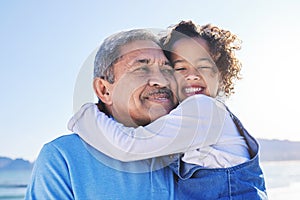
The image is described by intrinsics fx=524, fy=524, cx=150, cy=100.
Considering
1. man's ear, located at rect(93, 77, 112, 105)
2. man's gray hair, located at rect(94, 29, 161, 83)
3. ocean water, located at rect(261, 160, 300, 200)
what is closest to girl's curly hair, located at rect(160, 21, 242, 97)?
man's gray hair, located at rect(94, 29, 161, 83)

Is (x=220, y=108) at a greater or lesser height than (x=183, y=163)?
greater

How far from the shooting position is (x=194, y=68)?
5.98ft

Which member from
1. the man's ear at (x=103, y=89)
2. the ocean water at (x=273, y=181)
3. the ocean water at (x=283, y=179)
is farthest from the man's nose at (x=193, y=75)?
the ocean water at (x=273, y=181)

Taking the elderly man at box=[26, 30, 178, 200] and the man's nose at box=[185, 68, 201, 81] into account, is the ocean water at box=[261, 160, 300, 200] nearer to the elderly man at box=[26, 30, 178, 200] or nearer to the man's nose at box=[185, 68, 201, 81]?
the man's nose at box=[185, 68, 201, 81]

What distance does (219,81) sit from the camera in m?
1.92

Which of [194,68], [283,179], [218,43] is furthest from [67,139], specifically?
[283,179]

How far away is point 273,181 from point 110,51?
865 centimetres

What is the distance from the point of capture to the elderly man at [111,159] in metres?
1.51

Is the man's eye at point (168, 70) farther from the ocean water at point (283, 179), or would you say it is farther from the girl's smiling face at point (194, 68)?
the ocean water at point (283, 179)

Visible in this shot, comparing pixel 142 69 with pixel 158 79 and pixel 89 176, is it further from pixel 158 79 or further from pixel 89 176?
pixel 89 176

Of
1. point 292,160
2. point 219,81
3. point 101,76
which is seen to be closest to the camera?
point 101,76

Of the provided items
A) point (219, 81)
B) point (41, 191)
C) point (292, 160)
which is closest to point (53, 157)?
point (41, 191)

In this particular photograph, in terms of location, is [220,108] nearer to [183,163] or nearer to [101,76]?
[183,163]

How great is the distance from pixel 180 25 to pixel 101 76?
40 centimetres
